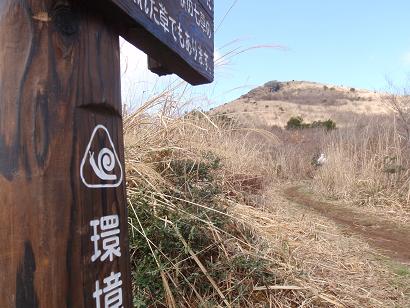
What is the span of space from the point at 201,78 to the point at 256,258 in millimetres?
1180

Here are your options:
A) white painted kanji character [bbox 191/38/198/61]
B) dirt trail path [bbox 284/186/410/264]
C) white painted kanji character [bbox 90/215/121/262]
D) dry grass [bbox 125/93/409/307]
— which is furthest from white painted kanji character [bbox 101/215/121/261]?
dirt trail path [bbox 284/186/410/264]

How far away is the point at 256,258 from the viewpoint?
247 cm

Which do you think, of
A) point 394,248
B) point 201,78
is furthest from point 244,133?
point 201,78

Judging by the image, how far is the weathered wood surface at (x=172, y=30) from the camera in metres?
1.17

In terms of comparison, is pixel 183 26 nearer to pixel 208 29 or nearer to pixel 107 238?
pixel 208 29

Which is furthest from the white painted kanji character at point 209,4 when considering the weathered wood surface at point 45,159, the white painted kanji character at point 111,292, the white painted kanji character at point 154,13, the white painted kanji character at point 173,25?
the white painted kanji character at point 111,292

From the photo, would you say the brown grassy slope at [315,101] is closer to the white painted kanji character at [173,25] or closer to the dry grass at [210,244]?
the dry grass at [210,244]

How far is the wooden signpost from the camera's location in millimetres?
944

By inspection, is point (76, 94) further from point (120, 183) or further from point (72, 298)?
point (72, 298)

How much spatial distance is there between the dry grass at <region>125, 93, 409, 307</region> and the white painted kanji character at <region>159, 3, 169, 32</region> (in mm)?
1210

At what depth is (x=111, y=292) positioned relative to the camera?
1090 millimetres

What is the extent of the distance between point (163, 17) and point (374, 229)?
5341mm

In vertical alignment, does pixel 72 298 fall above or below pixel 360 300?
above

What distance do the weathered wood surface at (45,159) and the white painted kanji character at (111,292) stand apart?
0.05ft
